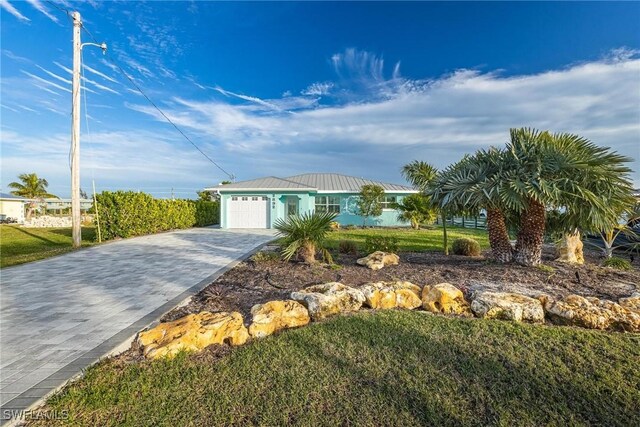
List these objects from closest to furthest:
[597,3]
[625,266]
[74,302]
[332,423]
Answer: [332,423], [74,302], [625,266], [597,3]

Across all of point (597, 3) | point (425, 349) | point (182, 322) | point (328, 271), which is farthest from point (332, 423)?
point (597, 3)

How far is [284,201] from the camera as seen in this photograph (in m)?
21.2

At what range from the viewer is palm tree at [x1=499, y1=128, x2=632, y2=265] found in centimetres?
581

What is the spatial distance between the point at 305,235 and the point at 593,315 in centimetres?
561

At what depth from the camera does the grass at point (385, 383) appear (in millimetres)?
2184

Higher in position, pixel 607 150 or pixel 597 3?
pixel 597 3

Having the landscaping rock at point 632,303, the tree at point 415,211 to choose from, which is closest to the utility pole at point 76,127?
the landscaping rock at point 632,303

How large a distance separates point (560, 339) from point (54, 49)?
59.9 ft

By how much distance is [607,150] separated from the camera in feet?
20.2

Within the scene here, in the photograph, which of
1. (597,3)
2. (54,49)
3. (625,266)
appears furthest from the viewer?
(54,49)

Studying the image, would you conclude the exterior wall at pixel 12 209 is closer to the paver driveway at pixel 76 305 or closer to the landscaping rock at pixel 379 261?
the paver driveway at pixel 76 305

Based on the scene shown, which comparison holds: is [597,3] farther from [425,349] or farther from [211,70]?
[211,70]

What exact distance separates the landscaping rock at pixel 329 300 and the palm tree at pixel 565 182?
3875 millimetres

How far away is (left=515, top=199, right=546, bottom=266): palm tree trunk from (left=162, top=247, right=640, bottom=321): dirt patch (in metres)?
0.28
